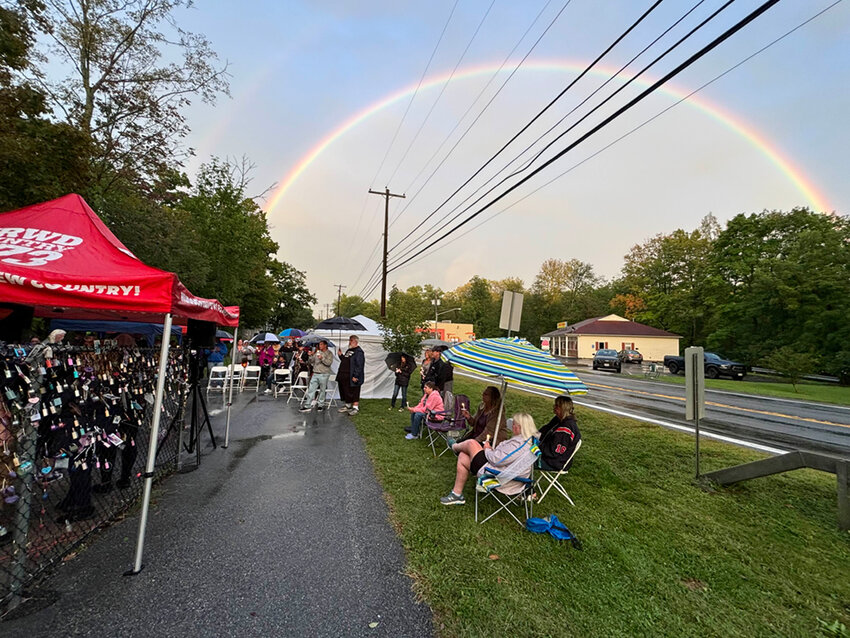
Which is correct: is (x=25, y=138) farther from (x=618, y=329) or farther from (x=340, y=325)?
(x=618, y=329)

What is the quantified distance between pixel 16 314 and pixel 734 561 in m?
7.50

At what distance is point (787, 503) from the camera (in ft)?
15.1

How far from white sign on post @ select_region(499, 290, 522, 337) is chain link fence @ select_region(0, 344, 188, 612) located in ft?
16.0

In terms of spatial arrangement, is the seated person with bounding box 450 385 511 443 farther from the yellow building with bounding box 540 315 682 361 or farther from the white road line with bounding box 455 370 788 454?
the yellow building with bounding box 540 315 682 361

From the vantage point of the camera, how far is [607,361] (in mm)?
28422

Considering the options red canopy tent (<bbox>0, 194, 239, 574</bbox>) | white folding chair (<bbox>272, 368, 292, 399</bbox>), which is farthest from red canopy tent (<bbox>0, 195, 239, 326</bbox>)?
white folding chair (<bbox>272, 368, 292, 399</bbox>)

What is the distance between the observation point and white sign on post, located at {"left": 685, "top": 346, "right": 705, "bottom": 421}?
5.02 metres

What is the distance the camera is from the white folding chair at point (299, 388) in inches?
433

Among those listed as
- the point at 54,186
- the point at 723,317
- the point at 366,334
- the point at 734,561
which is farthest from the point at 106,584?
the point at 723,317

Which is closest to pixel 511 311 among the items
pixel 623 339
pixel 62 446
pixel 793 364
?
pixel 62 446

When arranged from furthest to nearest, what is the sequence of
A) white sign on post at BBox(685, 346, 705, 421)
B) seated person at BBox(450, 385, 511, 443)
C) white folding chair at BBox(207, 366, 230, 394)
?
white folding chair at BBox(207, 366, 230, 394) < white sign on post at BBox(685, 346, 705, 421) < seated person at BBox(450, 385, 511, 443)

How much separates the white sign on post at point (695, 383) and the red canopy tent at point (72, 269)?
5948mm

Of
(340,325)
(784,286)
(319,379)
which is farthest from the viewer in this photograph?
(784,286)

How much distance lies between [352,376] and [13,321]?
19.6 ft
